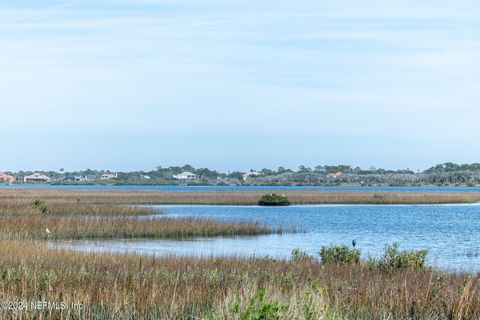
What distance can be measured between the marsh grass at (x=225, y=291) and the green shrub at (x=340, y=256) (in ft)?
9.36

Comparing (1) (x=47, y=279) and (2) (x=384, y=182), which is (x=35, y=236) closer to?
(1) (x=47, y=279)

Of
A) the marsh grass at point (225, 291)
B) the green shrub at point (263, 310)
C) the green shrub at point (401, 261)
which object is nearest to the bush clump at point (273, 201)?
the green shrub at point (401, 261)

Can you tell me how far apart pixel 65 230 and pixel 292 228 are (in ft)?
39.4

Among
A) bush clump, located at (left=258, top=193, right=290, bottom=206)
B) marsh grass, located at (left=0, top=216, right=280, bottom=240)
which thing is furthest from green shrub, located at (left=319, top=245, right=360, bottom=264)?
bush clump, located at (left=258, top=193, right=290, bottom=206)

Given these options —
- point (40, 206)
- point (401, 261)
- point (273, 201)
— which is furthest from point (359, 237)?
point (273, 201)

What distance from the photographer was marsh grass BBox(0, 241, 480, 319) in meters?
10.1

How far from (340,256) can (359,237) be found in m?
16.2

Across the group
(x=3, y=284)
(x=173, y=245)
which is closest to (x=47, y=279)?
(x=3, y=284)

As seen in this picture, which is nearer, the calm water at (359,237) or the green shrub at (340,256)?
the green shrub at (340,256)

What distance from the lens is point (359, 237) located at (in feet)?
125

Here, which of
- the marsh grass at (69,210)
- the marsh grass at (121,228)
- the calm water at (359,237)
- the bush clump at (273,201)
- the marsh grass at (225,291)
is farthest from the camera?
the bush clump at (273,201)

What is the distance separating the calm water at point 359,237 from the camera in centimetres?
2819

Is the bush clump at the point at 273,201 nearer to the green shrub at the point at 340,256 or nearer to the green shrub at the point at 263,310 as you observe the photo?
the green shrub at the point at 340,256

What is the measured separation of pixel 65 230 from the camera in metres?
32.6
